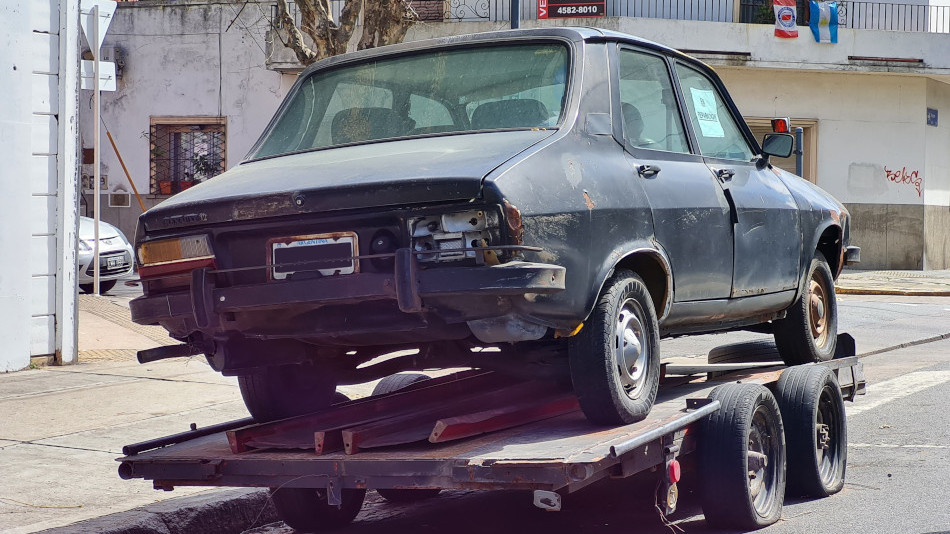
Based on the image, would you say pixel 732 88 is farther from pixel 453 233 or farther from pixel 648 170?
pixel 453 233

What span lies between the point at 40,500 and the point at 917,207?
23.5m

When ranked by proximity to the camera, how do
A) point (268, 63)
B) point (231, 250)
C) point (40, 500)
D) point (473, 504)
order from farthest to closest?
1. point (268, 63)
2. point (473, 504)
3. point (40, 500)
4. point (231, 250)

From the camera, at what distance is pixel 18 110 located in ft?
30.5

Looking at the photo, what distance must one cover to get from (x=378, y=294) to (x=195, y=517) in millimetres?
1972

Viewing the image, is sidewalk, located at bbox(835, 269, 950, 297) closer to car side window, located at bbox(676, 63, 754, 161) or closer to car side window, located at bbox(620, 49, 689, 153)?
car side window, located at bbox(676, 63, 754, 161)

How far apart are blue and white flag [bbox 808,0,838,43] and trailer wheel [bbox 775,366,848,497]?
1989 cm

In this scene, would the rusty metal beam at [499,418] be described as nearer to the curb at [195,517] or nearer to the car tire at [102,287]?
the curb at [195,517]

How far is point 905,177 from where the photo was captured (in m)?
25.7

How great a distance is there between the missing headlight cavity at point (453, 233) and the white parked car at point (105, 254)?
10.7 metres

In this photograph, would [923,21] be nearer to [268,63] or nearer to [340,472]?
[268,63]

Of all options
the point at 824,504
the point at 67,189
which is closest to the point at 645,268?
the point at 824,504

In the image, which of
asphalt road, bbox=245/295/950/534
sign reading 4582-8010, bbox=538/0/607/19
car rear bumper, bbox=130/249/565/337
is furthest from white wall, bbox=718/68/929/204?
car rear bumper, bbox=130/249/565/337

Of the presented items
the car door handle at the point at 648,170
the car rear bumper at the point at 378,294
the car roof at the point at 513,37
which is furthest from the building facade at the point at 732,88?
the car rear bumper at the point at 378,294

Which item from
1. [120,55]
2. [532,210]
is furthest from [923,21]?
[532,210]
